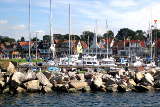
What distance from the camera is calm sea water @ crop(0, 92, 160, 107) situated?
36938 millimetres

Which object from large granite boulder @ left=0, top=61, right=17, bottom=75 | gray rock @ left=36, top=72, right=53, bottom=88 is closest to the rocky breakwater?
gray rock @ left=36, top=72, right=53, bottom=88

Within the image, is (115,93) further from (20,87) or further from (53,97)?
(20,87)

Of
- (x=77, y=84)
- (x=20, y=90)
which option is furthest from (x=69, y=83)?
(x=20, y=90)

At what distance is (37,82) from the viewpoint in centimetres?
4709

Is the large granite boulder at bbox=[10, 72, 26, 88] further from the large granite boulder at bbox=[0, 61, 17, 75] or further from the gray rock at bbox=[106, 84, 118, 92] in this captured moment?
the gray rock at bbox=[106, 84, 118, 92]

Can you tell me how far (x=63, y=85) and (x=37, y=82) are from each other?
12.1 feet

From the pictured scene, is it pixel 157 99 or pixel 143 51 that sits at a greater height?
pixel 143 51

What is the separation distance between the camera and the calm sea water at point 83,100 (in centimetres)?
3694

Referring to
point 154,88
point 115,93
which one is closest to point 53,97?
point 115,93

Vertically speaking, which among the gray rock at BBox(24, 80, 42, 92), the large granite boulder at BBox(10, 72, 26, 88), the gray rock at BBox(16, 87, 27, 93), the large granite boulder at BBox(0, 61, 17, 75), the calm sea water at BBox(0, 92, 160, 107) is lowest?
the calm sea water at BBox(0, 92, 160, 107)

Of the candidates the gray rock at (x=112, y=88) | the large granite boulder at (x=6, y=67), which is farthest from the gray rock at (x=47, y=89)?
the large granite boulder at (x=6, y=67)

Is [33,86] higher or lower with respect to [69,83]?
lower

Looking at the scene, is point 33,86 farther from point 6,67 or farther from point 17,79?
point 6,67

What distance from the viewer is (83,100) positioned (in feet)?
132
